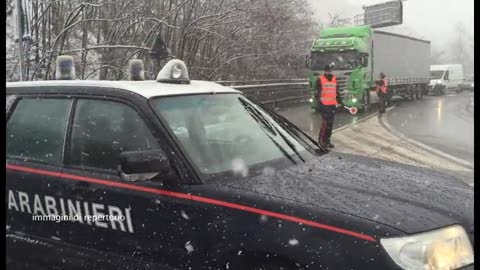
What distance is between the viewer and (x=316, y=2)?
1128 inches

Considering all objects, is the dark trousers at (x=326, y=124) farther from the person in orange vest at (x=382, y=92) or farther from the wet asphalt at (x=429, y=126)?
the person in orange vest at (x=382, y=92)

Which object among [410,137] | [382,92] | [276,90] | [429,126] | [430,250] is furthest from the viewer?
[276,90]

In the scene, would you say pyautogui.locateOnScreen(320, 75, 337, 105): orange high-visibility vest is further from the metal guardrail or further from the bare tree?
the metal guardrail

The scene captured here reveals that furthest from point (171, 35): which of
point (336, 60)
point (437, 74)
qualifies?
point (437, 74)

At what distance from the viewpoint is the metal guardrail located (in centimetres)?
2183

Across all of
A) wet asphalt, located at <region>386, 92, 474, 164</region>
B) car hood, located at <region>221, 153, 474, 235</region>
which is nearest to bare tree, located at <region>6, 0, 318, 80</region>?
wet asphalt, located at <region>386, 92, 474, 164</region>

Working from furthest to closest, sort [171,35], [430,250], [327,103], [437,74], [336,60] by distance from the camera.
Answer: [437,74]
[336,60]
[171,35]
[327,103]
[430,250]

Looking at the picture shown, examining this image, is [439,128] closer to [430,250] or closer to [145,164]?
[430,250]

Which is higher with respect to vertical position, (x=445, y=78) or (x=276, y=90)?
(x=445, y=78)

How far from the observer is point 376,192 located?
2.64 metres

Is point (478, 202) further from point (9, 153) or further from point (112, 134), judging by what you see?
point (9, 153)

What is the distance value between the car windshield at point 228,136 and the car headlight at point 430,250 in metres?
0.90

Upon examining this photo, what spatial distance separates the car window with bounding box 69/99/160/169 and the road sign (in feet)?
47.6

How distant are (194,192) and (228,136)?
0.61 metres
